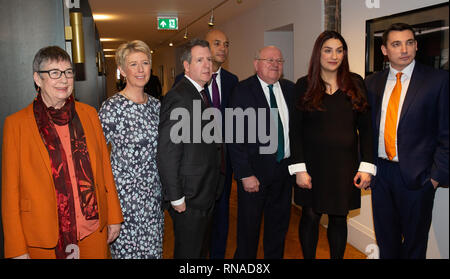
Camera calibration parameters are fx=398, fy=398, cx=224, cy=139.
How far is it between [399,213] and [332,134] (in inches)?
22.3

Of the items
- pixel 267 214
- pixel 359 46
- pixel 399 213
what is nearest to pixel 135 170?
pixel 267 214

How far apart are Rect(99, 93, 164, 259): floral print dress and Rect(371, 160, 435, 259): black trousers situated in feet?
4.12

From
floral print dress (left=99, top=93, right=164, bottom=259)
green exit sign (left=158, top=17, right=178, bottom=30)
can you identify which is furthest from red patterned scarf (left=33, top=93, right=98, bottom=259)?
green exit sign (left=158, top=17, right=178, bottom=30)

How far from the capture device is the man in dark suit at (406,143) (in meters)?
1.65

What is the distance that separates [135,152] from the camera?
7.29ft

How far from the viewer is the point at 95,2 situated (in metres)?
6.53

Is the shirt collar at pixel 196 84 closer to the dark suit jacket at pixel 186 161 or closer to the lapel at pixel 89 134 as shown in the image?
the dark suit jacket at pixel 186 161

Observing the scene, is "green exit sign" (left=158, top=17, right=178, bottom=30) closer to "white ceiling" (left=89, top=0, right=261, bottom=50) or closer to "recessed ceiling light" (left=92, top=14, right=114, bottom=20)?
"white ceiling" (left=89, top=0, right=261, bottom=50)

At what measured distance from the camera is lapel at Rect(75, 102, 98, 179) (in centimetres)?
197

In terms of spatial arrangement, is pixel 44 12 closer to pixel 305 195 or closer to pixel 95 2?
pixel 305 195

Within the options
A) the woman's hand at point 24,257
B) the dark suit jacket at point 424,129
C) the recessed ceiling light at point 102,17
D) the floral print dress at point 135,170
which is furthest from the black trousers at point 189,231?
the recessed ceiling light at point 102,17
